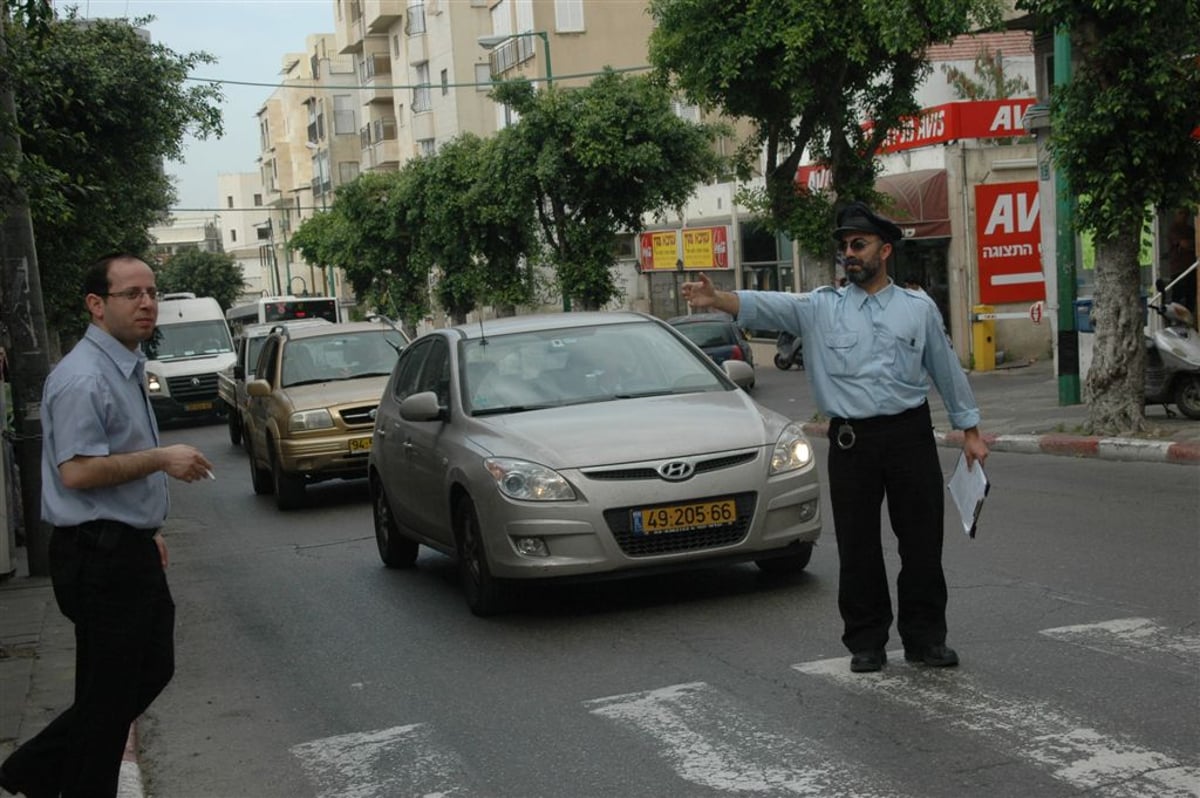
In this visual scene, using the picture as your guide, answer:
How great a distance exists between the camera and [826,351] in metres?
7.02

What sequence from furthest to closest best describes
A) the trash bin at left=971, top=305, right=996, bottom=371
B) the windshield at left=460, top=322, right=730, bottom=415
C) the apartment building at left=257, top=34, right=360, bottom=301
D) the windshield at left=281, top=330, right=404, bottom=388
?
the apartment building at left=257, top=34, right=360, bottom=301 → the trash bin at left=971, top=305, right=996, bottom=371 → the windshield at left=281, top=330, right=404, bottom=388 → the windshield at left=460, top=322, right=730, bottom=415

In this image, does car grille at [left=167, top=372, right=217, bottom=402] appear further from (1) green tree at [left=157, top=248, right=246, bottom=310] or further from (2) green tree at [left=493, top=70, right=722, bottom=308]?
(1) green tree at [left=157, top=248, right=246, bottom=310]

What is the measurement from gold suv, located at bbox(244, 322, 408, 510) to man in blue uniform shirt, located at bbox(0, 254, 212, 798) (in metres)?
10.7

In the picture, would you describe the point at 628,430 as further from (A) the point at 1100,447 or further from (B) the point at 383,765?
(A) the point at 1100,447

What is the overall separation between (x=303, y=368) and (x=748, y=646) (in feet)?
34.9

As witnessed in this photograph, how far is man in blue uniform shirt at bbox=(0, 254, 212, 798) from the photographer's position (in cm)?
500

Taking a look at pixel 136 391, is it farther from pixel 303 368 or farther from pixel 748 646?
pixel 303 368

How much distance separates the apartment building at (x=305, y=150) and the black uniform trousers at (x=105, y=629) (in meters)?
81.1

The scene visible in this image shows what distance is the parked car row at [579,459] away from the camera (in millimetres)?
8562

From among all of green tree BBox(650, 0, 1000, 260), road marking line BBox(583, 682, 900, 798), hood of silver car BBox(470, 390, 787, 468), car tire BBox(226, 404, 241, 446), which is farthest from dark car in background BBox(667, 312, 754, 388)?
road marking line BBox(583, 682, 900, 798)

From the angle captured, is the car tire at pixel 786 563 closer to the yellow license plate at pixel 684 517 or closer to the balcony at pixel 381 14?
the yellow license plate at pixel 684 517

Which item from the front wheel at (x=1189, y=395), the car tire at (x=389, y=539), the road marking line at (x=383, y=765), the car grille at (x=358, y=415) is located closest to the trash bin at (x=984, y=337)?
the front wheel at (x=1189, y=395)

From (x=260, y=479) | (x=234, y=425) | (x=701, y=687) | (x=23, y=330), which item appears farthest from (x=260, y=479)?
(x=701, y=687)

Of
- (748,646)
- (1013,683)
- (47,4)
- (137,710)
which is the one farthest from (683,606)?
(47,4)
